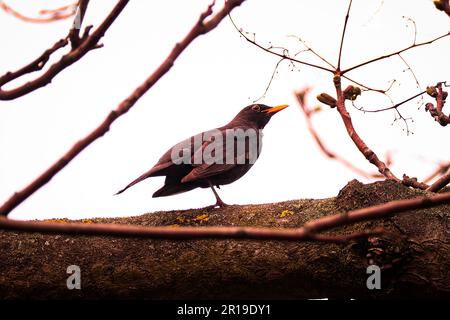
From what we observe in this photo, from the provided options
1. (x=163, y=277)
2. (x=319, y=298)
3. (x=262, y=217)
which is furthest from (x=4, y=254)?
(x=319, y=298)

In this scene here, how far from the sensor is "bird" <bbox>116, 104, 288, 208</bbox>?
4215 millimetres

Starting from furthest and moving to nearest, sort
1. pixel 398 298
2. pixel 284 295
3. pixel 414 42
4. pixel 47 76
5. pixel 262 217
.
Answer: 1. pixel 414 42
2. pixel 262 217
3. pixel 284 295
4. pixel 398 298
5. pixel 47 76

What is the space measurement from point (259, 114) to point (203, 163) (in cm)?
153

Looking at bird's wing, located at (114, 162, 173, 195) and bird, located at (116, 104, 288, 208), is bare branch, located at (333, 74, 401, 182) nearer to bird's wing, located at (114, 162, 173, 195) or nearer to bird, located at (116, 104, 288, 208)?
bird, located at (116, 104, 288, 208)

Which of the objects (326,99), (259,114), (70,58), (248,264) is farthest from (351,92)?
(259,114)

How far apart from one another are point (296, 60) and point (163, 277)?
150 cm

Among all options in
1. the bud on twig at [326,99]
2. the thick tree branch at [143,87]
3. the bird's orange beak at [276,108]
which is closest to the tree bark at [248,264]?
the bud on twig at [326,99]

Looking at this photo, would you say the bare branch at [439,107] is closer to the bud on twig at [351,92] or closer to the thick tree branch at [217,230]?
the bud on twig at [351,92]

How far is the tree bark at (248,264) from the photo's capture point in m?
2.26

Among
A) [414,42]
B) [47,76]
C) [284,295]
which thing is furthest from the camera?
→ [414,42]

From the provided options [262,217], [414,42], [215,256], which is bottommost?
[215,256]

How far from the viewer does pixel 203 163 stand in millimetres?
4238

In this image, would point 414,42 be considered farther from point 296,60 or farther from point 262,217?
point 262,217
